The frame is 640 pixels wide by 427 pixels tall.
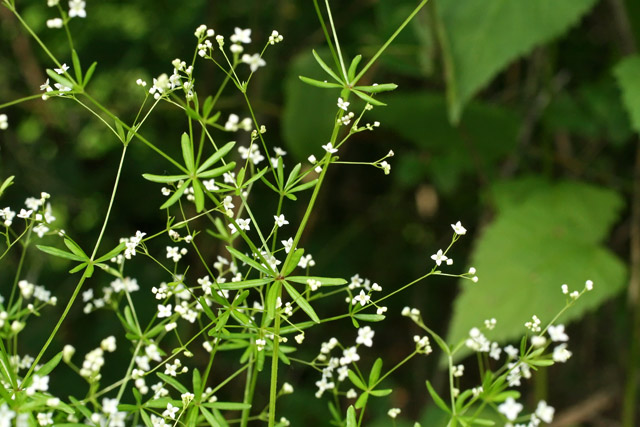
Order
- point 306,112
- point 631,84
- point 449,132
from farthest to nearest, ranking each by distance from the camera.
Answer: point 449,132 < point 306,112 < point 631,84

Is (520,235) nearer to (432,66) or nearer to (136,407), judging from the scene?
(432,66)

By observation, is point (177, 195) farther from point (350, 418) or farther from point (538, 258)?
point (538, 258)

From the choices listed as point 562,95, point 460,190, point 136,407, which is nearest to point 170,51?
point 460,190

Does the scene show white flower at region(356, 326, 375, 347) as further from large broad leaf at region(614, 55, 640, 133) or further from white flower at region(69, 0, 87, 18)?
large broad leaf at region(614, 55, 640, 133)

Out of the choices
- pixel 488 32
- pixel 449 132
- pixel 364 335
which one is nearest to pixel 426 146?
pixel 449 132

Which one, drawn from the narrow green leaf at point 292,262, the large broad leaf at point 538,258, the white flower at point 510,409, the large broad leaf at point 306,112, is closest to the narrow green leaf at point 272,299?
the narrow green leaf at point 292,262

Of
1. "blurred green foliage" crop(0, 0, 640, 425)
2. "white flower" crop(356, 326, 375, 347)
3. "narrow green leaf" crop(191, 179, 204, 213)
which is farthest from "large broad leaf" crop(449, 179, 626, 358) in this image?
"narrow green leaf" crop(191, 179, 204, 213)
